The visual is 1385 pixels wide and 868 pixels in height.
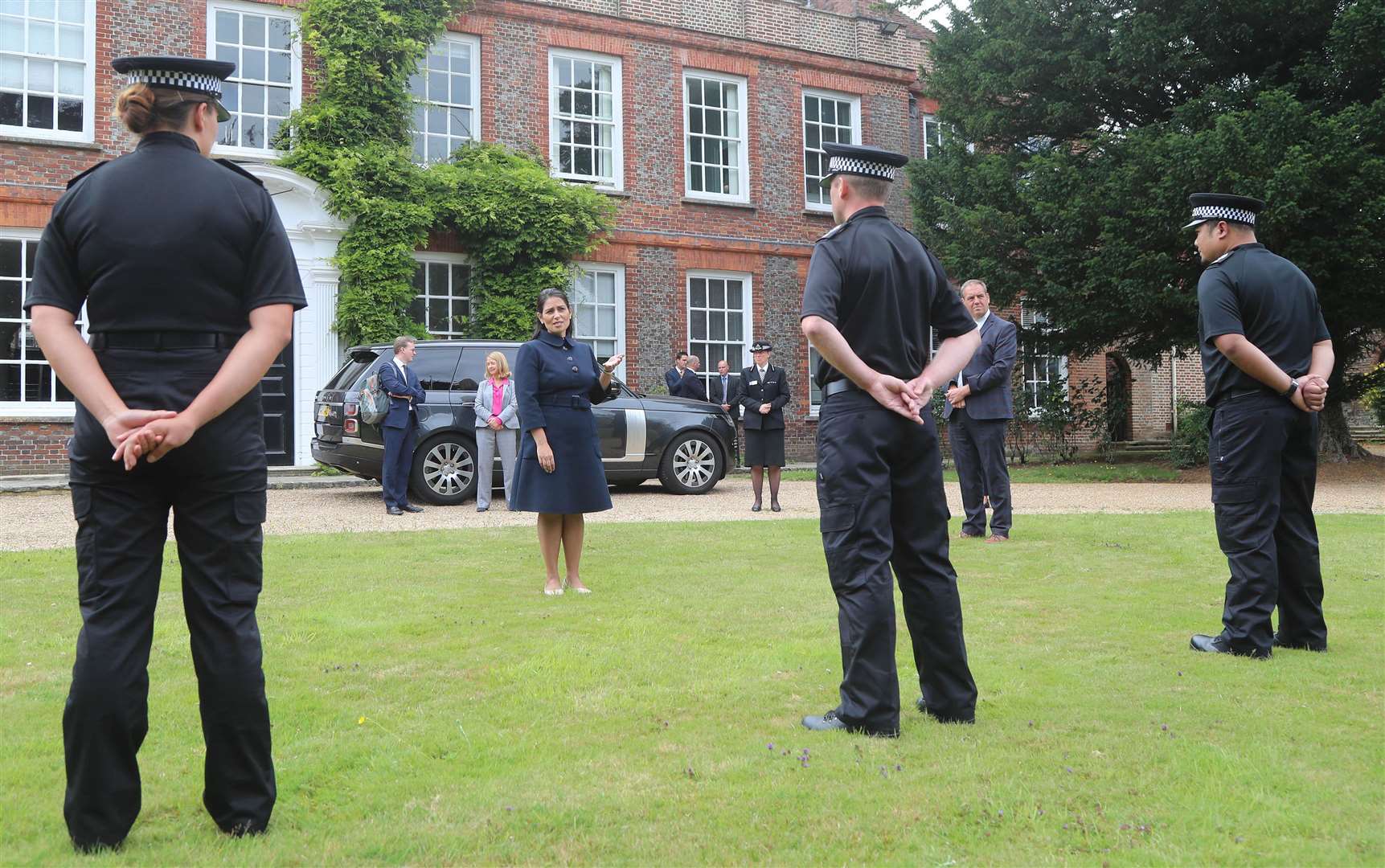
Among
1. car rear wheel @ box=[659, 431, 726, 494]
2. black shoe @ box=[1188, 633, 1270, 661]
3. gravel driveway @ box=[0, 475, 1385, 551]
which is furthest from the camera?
car rear wheel @ box=[659, 431, 726, 494]

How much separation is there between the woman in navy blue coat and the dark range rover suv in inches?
216

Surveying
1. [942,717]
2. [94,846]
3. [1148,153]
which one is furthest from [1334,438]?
[94,846]

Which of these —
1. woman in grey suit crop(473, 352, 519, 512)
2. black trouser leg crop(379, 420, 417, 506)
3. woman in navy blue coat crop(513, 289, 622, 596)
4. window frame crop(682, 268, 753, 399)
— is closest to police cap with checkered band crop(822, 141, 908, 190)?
woman in navy blue coat crop(513, 289, 622, 596)

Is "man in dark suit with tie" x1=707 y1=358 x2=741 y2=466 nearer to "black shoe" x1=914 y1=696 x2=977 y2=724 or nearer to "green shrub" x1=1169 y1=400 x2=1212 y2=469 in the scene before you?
"green shrub" x1=1169 y1=400 x2=1212 y2=469

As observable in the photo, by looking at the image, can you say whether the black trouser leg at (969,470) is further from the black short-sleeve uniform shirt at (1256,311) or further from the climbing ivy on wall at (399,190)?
the climbing ivy on wall at (399,190)

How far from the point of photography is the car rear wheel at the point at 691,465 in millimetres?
14812

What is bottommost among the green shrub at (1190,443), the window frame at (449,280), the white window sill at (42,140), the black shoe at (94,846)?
the black shoe at (94,846)

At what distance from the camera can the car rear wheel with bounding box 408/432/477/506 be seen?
13367 mm

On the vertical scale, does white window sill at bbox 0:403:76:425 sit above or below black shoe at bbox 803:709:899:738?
above

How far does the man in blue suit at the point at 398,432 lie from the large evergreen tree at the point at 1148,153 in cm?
964

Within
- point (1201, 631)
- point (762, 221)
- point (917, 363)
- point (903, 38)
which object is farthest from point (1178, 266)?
point (917, 363)

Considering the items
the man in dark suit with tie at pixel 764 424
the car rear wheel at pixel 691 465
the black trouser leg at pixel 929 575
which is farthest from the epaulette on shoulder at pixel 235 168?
the car rear wheel at pixel 691 465

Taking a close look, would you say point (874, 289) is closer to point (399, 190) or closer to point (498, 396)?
A: point (498, 396)

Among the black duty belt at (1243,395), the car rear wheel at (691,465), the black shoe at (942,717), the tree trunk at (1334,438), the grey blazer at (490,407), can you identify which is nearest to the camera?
the black shoe at (942,717)
